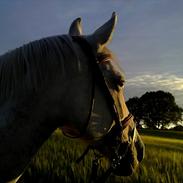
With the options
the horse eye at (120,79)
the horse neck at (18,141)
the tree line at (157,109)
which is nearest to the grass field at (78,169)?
the horse eye at (120,79)

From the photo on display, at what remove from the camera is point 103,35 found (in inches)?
115

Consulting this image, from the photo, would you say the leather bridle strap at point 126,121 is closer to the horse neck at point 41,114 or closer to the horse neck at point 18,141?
the horse neck at point 41,114

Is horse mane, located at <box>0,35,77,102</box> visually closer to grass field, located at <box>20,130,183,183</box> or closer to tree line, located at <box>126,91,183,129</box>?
grass field, located at <box>20,130,183,183</box>

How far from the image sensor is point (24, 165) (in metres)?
2.72

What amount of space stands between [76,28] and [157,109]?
7468cm

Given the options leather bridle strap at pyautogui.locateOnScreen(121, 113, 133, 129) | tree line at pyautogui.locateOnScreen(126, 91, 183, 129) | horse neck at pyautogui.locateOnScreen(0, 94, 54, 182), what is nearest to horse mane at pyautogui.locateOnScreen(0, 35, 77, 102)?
horse neck at pyautogui.locateOnScreen(0, 94, 54, 182)

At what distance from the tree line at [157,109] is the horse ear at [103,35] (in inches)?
2836

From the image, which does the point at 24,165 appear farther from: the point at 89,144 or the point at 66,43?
the point at 66,43

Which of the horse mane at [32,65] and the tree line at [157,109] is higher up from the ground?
the horse mane at [32,65]

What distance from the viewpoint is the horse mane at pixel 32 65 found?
8.83 feet

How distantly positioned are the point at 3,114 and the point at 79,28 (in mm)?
1069

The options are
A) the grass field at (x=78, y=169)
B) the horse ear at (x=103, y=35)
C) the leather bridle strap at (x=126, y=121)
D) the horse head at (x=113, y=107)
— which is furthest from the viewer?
the grass field at (x=78, y=169)

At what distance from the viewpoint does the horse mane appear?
2691mm

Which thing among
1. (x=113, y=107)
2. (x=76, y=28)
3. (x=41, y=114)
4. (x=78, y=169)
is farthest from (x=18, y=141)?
(x=78, y=169)
